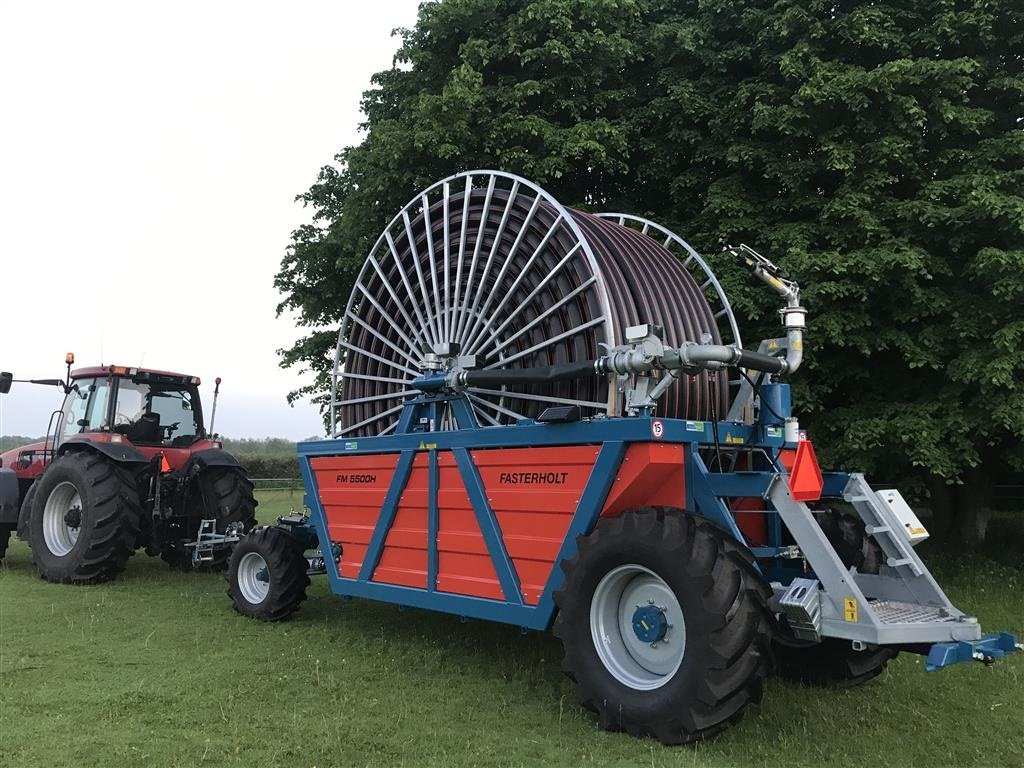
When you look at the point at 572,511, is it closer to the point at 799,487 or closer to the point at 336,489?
the point at 799,487

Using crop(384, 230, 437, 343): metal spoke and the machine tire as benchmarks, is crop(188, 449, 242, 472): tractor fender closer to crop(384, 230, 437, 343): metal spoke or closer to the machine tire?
crop(384, 230, 437, 343): metal spoke

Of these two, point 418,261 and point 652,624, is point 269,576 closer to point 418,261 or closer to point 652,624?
point 418,261

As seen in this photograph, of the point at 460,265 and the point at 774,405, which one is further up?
the point at 460,265

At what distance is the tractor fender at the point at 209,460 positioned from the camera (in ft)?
33.0

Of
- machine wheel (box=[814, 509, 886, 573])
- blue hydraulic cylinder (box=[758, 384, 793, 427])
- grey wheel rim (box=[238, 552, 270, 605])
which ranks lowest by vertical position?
grey wheel rim (box=[238, 552, 270, 605])

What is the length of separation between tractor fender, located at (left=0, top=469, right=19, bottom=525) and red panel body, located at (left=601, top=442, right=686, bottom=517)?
8895 millimetres

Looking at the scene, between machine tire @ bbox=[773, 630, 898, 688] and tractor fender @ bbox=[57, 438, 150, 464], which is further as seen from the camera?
tractor fender @ bbox=[57, 438, 150, 464]

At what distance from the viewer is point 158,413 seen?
11.1m

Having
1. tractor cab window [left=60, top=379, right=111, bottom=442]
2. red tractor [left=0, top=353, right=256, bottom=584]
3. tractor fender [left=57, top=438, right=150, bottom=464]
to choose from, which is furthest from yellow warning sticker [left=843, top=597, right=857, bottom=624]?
tractor cab window [left=60, top=379, right=111, bottom=442]

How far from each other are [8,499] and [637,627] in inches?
363

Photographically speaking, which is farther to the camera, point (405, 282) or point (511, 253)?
point (405, 282)

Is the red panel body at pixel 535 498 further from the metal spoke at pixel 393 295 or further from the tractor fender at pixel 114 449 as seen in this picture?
the tractor fender at pixel 114 449

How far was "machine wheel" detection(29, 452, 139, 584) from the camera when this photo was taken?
364 inches

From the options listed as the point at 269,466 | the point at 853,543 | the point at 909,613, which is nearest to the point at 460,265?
the point at 853,543
